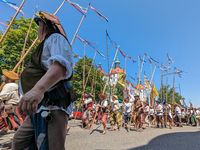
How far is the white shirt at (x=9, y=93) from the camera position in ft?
12.6

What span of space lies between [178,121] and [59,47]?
12420mm

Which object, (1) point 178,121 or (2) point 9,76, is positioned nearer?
(2) point 9,76

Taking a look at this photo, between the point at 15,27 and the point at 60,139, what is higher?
the point at 15,27

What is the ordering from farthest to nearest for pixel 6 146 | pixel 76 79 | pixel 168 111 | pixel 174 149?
1. pixel 76 79
2. pixel 168 111
3. pixel 174 149
4. pixel 6 146

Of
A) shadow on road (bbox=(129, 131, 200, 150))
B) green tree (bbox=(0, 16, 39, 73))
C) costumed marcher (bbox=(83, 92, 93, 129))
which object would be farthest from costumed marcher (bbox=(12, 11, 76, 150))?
green tree (bbox=(0, 16, 39, 73))

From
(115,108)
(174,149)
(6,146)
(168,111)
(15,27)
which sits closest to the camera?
(6,146)

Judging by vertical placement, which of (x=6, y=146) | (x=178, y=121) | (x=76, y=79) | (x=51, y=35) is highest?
(x=76, y=79)

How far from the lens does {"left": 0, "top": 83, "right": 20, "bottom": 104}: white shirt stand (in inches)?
151

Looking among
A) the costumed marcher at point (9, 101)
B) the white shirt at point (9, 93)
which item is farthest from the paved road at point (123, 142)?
the white shirt at point (9, 93)

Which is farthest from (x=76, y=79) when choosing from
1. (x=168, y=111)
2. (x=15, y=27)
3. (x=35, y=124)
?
(x=35, y=124)

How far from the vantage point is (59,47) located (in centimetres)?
111

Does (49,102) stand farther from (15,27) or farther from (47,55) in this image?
(15,27)

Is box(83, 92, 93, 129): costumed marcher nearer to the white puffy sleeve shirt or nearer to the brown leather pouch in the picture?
the brown leather pouch

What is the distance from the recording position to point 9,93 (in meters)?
3.87
